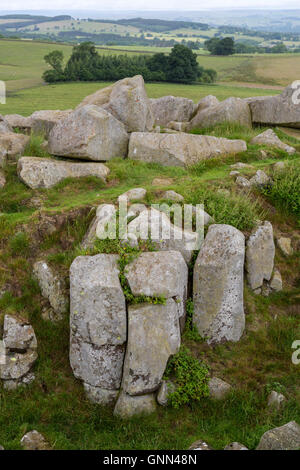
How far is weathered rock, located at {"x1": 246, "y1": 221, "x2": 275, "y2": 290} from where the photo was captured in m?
13.2

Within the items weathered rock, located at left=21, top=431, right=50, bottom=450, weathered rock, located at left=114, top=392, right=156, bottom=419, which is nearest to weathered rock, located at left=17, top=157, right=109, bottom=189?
weathered rock, located at left=114, top=392, right=156, bottom=419

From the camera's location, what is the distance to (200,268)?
12195 millimetres

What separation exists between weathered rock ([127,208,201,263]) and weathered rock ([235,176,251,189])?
4.25 m

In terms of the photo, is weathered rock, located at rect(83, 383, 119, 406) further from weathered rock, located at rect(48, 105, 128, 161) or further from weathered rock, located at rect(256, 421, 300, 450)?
weathered rock, located at rect(48, 105, 128, 161)

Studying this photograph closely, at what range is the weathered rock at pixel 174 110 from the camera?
26453 mm

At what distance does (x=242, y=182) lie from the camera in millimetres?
16156

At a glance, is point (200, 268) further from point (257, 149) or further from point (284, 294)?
point (257, 149)

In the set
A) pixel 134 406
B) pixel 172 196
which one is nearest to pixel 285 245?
pixel 172 196

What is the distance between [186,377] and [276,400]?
92.8 inches

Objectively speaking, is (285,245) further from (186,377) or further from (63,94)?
(63,94)

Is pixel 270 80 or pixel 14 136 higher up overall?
pixel 270 80
